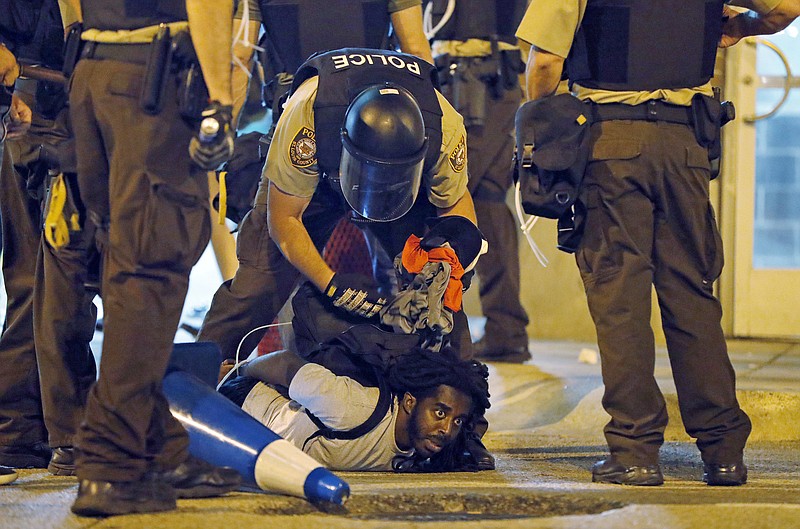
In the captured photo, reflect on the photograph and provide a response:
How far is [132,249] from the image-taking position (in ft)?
8.63

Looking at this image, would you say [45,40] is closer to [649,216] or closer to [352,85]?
[352,85]

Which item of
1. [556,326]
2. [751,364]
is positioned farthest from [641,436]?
[556,326]

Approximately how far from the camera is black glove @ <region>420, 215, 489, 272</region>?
3709 mm

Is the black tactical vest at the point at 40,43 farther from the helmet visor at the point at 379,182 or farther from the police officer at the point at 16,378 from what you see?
the helmet visor at the point at 379,182

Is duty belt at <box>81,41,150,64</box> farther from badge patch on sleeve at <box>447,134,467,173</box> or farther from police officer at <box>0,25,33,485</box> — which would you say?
badge patch on sleeve at <box>447,134,467,173</box>

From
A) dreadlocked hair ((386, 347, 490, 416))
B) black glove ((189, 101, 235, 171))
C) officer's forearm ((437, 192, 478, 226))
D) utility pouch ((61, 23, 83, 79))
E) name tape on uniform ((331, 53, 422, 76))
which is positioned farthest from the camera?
officer's forearm ((437, 192, 478, 226))

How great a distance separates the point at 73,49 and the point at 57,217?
43 cm

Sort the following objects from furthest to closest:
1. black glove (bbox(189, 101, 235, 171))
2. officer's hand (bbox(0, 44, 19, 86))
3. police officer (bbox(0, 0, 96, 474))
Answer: police officer (bbox(0, 0, 96, 474)), officer's hand (bbox(0, 44, 19, 86)), black glove (bbox(189, 101, 235, 171))

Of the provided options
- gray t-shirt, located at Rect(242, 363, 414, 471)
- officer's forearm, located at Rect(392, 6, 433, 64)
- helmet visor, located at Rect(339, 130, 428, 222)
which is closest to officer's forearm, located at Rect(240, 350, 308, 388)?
gray t-shirt, located at Rect(242, 363, 414, 471)

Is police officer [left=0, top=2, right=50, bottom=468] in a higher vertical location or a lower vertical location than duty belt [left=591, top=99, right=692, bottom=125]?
lower

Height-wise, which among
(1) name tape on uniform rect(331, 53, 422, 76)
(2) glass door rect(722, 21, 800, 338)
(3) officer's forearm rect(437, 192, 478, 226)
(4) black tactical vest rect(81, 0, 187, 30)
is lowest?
(2) glass door rect(722, 21, 800, 338)

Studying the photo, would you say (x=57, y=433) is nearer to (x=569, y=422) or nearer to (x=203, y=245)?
(x=203, y=245)

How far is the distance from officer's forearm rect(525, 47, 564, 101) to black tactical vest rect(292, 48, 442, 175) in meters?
0.37

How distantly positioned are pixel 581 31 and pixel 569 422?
6.11 ft
